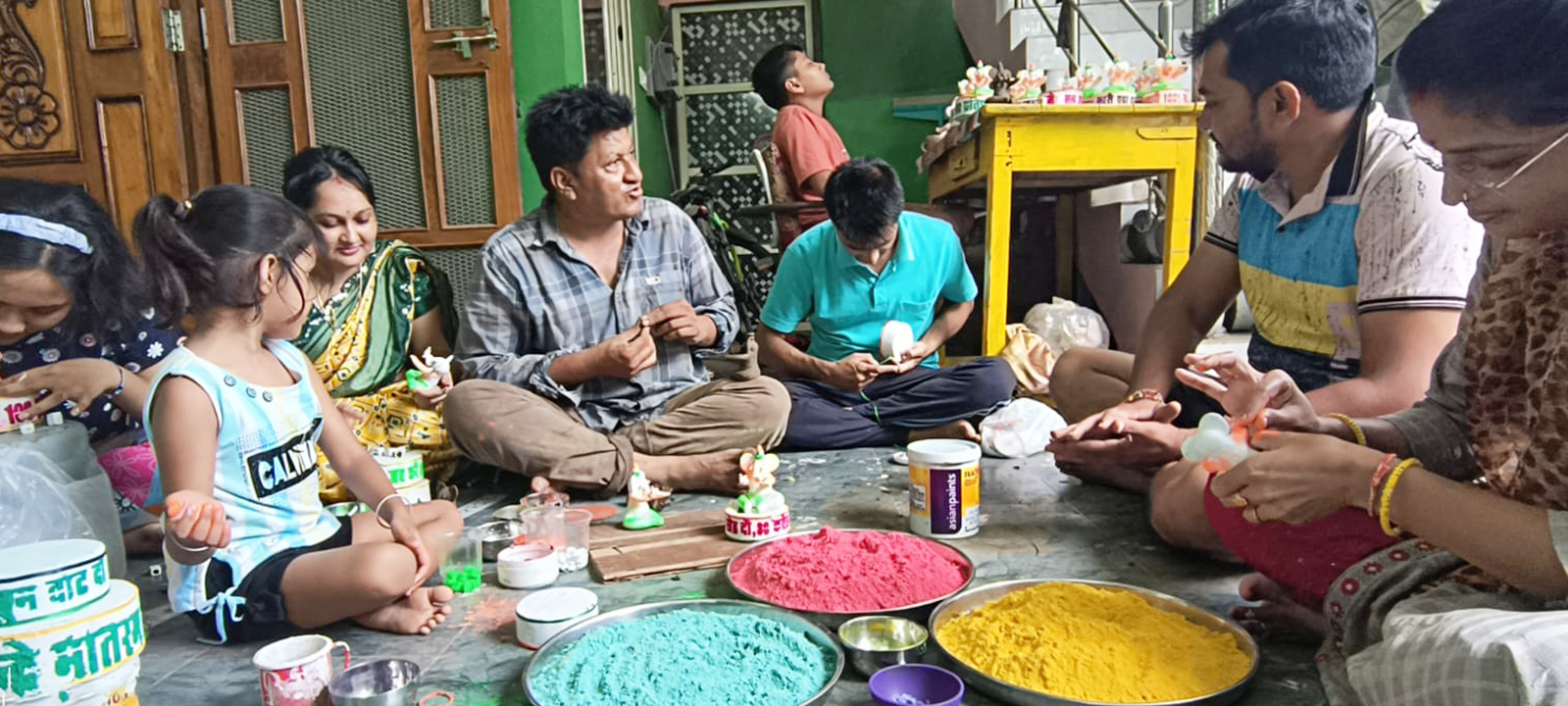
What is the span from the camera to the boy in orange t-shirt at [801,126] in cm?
411

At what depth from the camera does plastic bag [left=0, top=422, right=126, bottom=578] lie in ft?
5.57

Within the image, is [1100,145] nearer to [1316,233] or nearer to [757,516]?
[1316,233]

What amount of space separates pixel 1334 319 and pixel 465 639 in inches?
68.0

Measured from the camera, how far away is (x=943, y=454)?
1.82 metres

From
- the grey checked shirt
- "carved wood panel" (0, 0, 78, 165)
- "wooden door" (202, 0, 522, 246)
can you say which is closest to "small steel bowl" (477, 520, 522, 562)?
the grey checked shirt

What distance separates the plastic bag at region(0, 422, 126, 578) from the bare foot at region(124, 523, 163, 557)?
0.41 ft

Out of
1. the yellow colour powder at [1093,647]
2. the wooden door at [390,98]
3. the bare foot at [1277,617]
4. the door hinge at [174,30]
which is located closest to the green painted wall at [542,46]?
the wooden door at [390,98]

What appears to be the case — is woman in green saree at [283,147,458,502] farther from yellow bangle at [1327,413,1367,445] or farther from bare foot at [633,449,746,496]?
yellow bangle at [1327,413,1367,445]

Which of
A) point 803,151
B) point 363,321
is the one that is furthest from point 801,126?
point 363,321

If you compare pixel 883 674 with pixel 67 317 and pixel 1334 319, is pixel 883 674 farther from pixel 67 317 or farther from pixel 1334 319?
pixel 67 317

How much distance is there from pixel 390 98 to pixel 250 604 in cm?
284

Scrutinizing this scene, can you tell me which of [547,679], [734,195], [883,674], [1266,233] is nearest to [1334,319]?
[1266,233]

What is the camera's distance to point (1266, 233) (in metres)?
1.85

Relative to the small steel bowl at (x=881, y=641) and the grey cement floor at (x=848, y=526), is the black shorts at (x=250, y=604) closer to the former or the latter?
the grey cement floor at (x=848, y=526)
